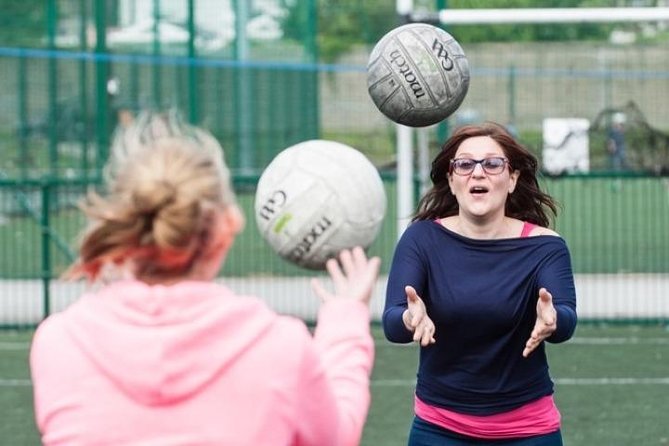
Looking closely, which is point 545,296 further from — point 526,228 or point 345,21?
point 345,21

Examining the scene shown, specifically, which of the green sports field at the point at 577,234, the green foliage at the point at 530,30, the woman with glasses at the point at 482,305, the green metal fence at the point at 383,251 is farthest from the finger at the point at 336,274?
the green foliage at the point at 530,30

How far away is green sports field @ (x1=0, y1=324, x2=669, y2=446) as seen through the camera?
835 cm

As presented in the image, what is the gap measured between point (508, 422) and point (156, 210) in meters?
2.67

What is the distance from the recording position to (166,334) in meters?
2.56

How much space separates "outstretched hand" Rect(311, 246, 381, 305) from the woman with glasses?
187cm

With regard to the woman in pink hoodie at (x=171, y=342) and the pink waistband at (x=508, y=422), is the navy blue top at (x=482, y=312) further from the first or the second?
the woman in pink hoodie at (x=171, y=342)

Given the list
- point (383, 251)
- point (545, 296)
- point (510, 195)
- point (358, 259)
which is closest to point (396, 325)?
point (545, 296)

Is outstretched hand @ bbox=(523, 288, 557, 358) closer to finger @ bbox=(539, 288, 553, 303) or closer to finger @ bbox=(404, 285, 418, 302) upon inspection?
finger @ bbox=(539, 288, 553, 303)

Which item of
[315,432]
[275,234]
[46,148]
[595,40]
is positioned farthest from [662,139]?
[315,432]

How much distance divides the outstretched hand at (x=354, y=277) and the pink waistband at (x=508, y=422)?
2158mm

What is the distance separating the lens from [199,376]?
254 centimetres

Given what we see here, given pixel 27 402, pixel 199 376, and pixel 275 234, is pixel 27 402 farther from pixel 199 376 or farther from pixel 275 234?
pixel 199 376

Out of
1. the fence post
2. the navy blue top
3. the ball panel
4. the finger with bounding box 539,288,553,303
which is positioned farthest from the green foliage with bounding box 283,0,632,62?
the finger with bounding box 539,288,553,303

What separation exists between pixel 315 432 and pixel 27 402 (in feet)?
23.2
